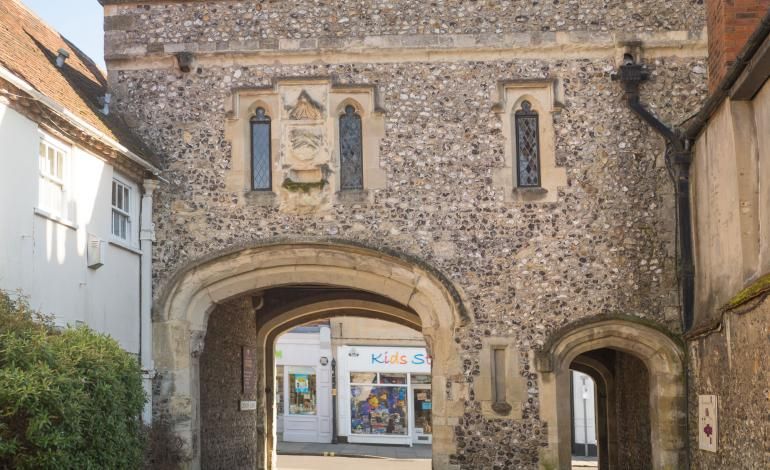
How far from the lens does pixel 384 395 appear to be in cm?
3162

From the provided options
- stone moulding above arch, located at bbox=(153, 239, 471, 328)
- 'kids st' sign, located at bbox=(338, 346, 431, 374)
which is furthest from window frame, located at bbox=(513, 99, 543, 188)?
'kids st' sign, located at bbox=(338, 346, 431, 374)

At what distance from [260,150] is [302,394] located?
1744cm

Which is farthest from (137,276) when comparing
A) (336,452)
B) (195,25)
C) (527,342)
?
(336,452)

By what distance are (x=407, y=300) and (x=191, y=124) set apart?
363cm

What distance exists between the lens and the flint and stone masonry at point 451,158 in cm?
1534

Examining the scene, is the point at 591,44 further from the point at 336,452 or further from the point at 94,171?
the point at 336,452

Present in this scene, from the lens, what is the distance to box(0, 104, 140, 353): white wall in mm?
12102

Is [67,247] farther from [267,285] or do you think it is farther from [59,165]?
[267,285]

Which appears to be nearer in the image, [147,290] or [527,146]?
[147,290]

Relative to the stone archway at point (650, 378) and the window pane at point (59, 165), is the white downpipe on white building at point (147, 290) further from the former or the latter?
the stone archway at point (650, 378)

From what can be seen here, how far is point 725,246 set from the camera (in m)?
13.2

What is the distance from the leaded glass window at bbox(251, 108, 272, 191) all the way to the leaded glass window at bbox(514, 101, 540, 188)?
325 centimetres

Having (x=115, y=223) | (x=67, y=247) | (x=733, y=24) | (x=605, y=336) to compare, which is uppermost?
(x=733, y=24)

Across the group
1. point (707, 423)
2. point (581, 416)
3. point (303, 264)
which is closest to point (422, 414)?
point (581, 416)
